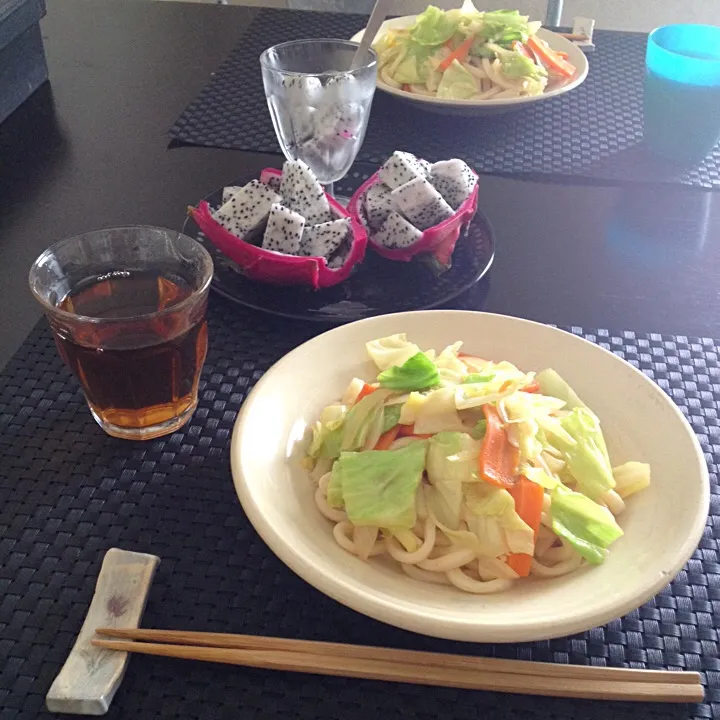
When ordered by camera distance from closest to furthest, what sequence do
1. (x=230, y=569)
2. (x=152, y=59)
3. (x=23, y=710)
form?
1. (x=23, y=710)
2. (x=230, y=569)
3. (x=152, y=59)

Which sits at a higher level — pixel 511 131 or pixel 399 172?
pixel 399 172

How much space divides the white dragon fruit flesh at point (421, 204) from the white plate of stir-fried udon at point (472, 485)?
30 centimetres

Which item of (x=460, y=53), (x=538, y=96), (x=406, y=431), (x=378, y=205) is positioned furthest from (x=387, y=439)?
(x=460, y=53)

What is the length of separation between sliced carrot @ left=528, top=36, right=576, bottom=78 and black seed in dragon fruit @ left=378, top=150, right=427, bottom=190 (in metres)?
0.62

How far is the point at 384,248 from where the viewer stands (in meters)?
1.17

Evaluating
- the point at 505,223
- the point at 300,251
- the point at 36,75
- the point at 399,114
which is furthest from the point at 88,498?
the point at 36,75

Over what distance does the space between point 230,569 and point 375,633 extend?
0.52 feet

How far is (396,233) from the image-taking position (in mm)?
1154

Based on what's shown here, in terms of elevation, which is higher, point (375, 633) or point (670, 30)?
point (670, 30)

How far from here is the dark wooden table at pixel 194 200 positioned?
1.16 metres

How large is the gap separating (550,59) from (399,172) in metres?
0.67

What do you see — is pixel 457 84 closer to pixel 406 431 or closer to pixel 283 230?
pixel 283 230

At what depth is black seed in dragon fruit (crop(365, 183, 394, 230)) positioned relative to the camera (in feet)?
3.87

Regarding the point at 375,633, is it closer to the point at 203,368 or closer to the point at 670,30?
the point at 203,368
